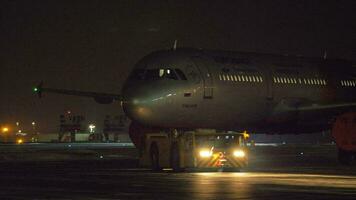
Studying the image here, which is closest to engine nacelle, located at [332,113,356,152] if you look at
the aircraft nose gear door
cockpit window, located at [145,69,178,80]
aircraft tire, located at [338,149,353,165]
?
aircraft tire, located at [338,149,353,165]

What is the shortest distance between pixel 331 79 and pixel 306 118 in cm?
427

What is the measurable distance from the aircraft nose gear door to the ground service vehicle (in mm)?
3251

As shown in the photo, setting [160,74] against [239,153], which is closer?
[239,153]

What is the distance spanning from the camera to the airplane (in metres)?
39.6

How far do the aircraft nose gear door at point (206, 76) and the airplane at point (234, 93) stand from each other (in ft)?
0.16

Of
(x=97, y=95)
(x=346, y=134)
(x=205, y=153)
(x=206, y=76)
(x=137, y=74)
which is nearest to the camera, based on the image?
(x=205, y=153)

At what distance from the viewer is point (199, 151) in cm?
3666

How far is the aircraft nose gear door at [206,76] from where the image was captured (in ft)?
134

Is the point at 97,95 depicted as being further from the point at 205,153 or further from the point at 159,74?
the point at 205,153

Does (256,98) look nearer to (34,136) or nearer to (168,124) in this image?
(168,124)

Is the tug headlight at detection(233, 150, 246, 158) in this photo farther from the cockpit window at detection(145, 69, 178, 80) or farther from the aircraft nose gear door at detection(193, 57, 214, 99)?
the cockpit window at detection(145, 69, 178, 80)

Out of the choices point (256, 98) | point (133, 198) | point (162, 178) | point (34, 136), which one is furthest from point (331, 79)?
point (34, 136)

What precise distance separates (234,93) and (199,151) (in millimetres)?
6720

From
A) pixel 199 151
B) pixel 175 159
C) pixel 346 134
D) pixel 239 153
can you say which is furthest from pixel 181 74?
pixel 346 134
